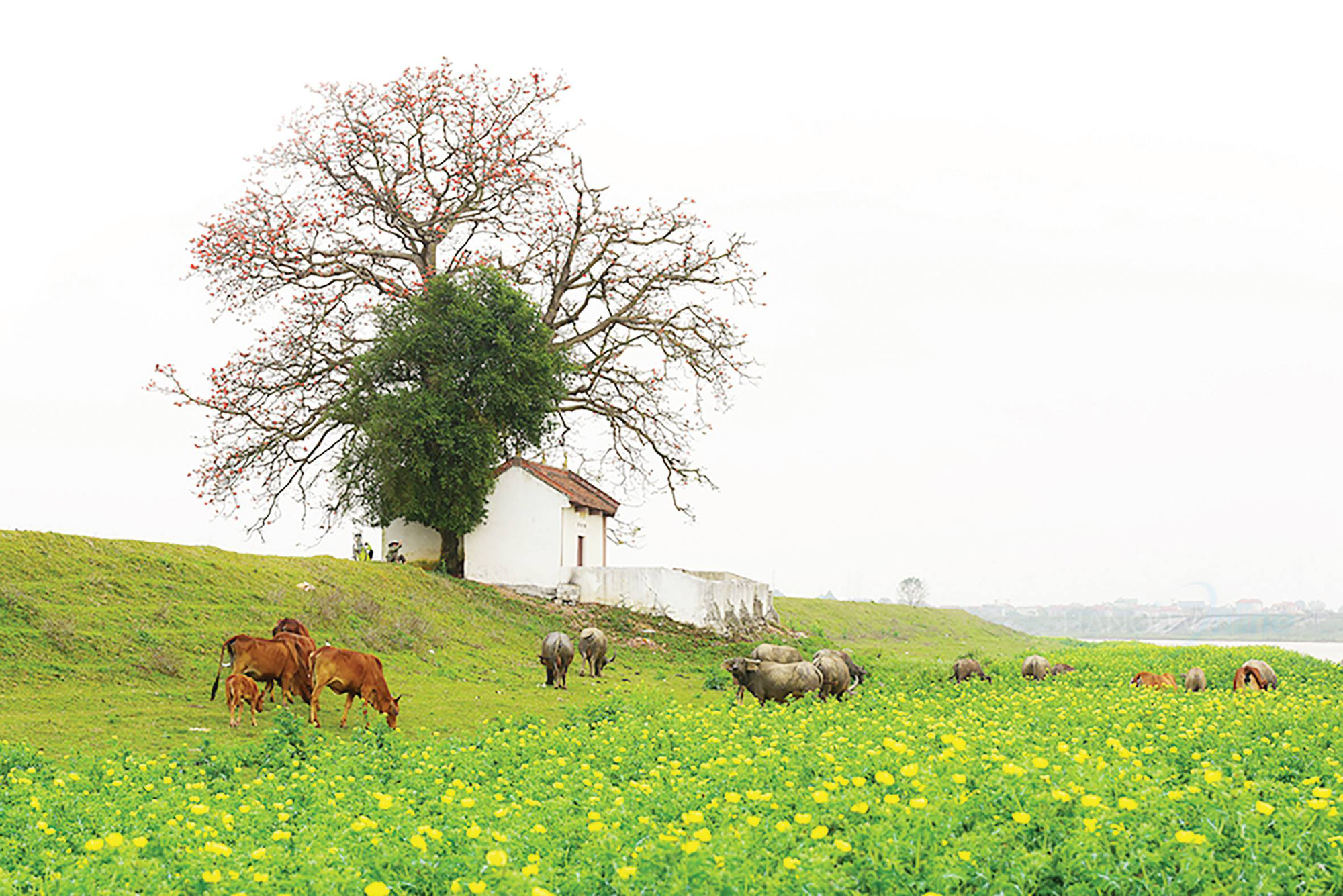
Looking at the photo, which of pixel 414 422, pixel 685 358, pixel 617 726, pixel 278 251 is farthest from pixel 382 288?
pixel 617 726

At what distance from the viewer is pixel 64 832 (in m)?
8.31

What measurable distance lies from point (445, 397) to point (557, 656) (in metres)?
14.1

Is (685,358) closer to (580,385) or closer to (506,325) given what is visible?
(580,385)

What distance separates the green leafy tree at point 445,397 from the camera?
34.8m

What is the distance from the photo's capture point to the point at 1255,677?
68.3 feet

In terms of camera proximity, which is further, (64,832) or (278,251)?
(278,251)

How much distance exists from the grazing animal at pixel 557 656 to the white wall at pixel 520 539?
44.2 feet

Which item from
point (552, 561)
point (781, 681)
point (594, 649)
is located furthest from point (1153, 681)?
point (552, 561)

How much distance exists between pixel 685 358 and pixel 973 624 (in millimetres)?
33551

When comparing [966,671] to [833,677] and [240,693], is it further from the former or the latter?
Answer: [240,693]

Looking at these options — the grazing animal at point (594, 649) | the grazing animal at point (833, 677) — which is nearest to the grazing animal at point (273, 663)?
the grazing animal at point (594, 649)

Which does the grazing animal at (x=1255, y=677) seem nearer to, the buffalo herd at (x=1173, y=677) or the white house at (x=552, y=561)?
the buffalo herd at (x=1173, y=677)

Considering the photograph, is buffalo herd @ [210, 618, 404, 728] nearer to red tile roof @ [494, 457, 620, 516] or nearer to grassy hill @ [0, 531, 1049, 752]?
grassy hill @ [0, 531, 1049, 752]

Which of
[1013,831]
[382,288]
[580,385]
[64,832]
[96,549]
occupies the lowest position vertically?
[64,832]
